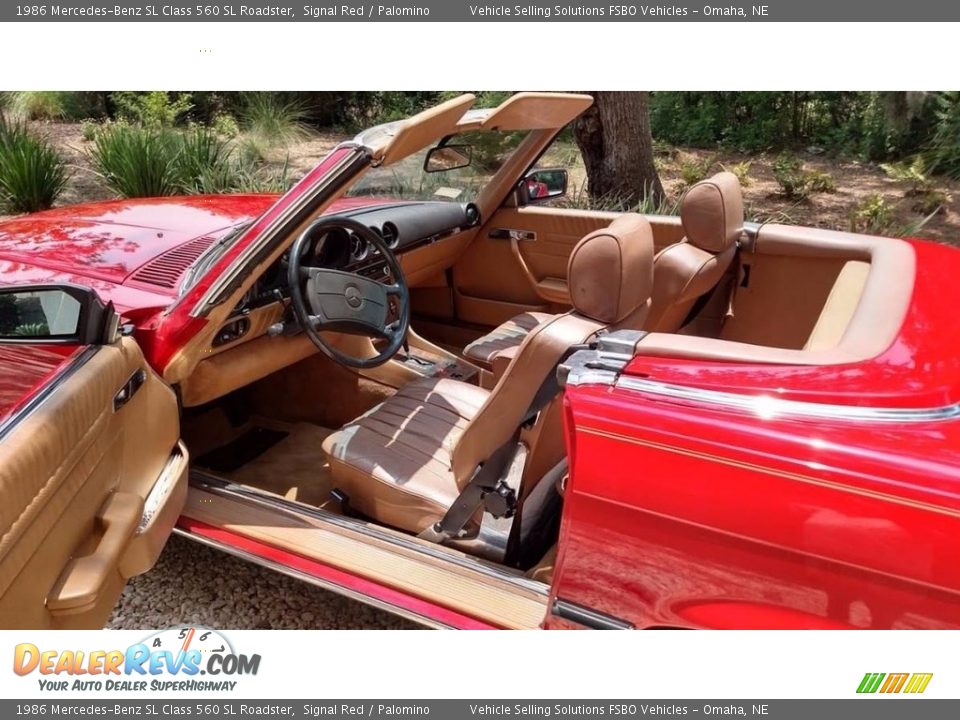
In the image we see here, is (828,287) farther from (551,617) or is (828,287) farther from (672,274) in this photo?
(551,617)

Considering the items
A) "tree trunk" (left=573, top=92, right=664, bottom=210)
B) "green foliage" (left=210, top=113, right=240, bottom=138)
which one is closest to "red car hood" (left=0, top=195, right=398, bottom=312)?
"tree trunk" (left=573, top=92, right=664, bottom=210)

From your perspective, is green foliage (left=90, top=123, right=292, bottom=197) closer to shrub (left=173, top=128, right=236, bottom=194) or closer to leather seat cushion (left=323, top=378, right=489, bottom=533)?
shrub (left=173, top=128, right=236, bottom=194)

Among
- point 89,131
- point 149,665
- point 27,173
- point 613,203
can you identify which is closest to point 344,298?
point 149,665

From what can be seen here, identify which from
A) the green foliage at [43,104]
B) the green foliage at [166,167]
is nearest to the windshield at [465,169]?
the green foliage at [166,167]

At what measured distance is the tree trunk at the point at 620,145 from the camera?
677 centimetres

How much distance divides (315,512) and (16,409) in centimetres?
92

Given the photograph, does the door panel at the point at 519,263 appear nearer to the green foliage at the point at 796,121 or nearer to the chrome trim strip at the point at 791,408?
the chrome trim strip at the point at 791,408

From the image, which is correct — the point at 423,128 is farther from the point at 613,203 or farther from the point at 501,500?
the point at 613,203

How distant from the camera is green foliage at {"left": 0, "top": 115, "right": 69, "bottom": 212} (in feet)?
23.7

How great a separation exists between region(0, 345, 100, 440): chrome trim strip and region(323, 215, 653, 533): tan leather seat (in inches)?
35.5

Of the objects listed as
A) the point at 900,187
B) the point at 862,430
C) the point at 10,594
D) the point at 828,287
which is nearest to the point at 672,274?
the point at 828,287

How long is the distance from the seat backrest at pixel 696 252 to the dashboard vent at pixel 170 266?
5.43 ft

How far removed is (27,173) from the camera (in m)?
7.23

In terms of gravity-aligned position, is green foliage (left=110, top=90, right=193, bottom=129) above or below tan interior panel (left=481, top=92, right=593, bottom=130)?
below
